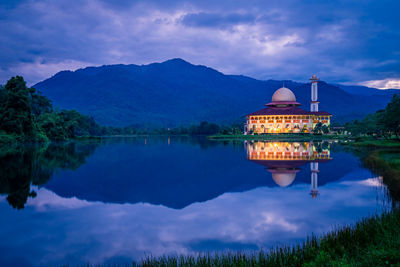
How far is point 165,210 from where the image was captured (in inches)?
476

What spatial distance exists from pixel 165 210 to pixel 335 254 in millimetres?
7039

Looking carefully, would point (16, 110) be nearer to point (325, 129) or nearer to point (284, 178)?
point (284, 178)

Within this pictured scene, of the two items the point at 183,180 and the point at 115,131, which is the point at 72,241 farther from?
the point at 115,131

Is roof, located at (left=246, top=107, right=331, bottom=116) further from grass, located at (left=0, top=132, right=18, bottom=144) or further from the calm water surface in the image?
the calm water surface

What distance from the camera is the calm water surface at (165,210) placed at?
8.31 m

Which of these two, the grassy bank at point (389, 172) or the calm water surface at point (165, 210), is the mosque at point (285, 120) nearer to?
the grassy bank at point (389, 172)

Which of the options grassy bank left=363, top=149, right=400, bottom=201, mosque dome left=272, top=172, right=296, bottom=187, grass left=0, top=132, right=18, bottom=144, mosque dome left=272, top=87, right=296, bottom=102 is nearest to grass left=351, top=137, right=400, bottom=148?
grassy bank left=363, top=149, right=400, bottom=201

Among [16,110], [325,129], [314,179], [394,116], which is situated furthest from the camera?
[325,129]

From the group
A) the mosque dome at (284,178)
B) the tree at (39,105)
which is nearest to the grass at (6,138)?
the tree at (39,105)

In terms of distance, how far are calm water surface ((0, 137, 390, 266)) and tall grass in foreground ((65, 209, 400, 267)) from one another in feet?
4.36

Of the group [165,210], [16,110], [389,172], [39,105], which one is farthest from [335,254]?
[39,105]

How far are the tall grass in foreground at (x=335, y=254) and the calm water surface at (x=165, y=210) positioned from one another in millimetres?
1328

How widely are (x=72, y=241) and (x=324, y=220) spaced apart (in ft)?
26.5

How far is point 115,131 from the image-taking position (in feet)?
Answer: 447
